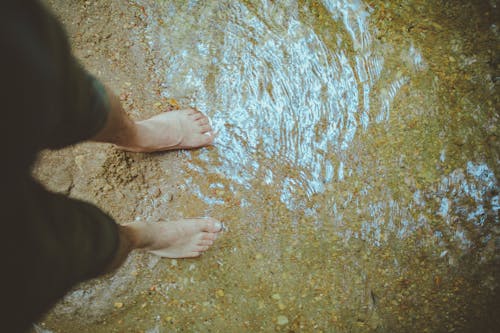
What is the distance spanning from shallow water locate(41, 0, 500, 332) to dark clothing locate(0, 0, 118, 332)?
0.80 meters

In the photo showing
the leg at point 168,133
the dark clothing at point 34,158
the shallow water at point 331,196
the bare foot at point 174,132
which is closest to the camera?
the dark clothing at point 34,158

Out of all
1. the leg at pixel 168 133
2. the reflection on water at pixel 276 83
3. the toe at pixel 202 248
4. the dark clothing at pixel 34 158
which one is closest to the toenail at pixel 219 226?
the toe at pixel 202 248

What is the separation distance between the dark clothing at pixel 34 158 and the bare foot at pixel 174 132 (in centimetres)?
56

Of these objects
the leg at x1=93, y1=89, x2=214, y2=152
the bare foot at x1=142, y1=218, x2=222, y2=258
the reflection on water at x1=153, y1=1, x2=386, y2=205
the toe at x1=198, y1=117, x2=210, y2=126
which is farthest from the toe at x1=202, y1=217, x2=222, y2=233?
the toe at x1=198, y1=117, x2=210, y2=126

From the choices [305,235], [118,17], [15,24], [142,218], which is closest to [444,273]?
[305,235]

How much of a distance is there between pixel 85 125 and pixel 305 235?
45.9 inches

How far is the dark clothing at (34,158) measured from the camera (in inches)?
25.4

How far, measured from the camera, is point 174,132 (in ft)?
5.66

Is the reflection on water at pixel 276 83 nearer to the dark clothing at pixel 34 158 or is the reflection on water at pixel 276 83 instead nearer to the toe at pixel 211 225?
the toe at pixel 211 225

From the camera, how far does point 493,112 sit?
1.79 m

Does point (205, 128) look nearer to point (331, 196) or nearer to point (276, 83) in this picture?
point (276, 83)

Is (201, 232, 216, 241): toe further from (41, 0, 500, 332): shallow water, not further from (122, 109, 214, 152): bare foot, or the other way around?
(122, 109, 214, 152): bare foot

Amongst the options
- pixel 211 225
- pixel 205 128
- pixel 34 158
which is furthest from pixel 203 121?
pixel 34 158

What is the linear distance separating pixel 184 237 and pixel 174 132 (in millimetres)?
520
